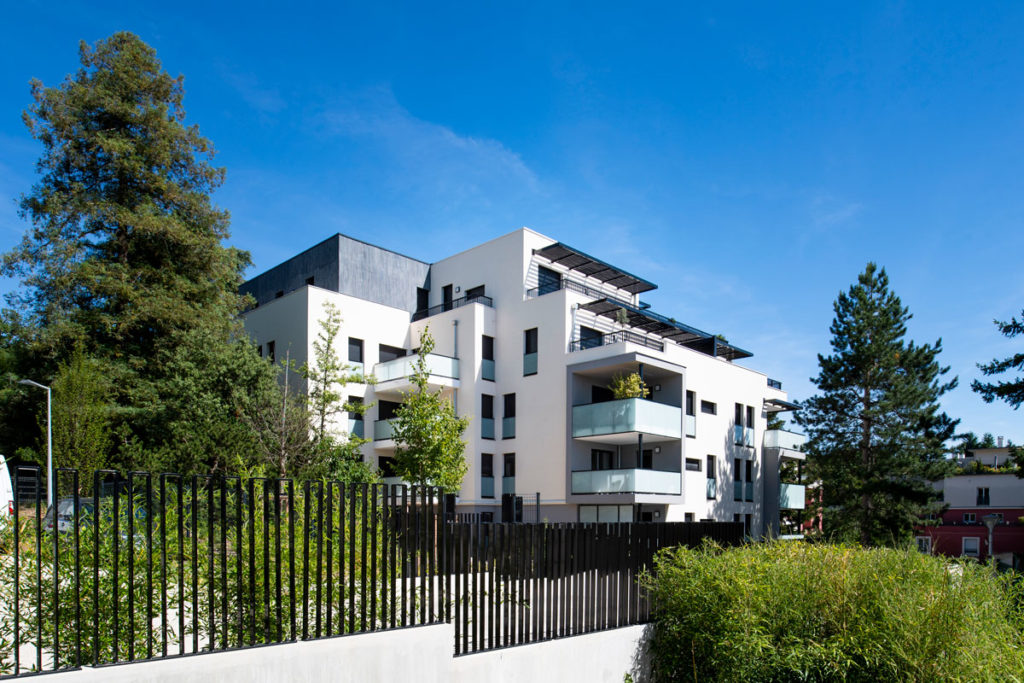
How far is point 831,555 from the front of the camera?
32.0 ft

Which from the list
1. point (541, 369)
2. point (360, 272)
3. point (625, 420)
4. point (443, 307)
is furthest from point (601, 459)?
point (360, 272)

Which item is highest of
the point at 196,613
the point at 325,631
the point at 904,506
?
the point at 196,613

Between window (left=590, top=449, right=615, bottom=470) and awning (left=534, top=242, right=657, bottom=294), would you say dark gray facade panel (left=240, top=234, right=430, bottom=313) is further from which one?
window (left=590, top=449, right=615, bottom=470)

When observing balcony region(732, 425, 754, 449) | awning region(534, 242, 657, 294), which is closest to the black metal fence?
awning region(534, 242, 657, 294)

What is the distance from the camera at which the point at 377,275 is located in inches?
1205

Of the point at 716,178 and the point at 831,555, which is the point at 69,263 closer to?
the point at 716,178

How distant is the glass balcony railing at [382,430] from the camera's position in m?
26.9

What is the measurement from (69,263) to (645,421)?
70.8ft

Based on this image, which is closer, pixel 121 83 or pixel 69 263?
pixel 69 263

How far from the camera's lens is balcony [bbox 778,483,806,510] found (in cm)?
3412

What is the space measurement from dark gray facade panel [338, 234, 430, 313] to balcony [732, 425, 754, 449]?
15.9 meters

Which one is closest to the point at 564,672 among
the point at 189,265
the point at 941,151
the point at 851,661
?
the point at 851,661

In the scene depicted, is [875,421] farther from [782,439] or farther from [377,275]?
[377,275]

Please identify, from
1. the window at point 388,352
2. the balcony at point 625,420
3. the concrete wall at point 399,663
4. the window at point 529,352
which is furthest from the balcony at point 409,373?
the concrete wall at point 399,663
